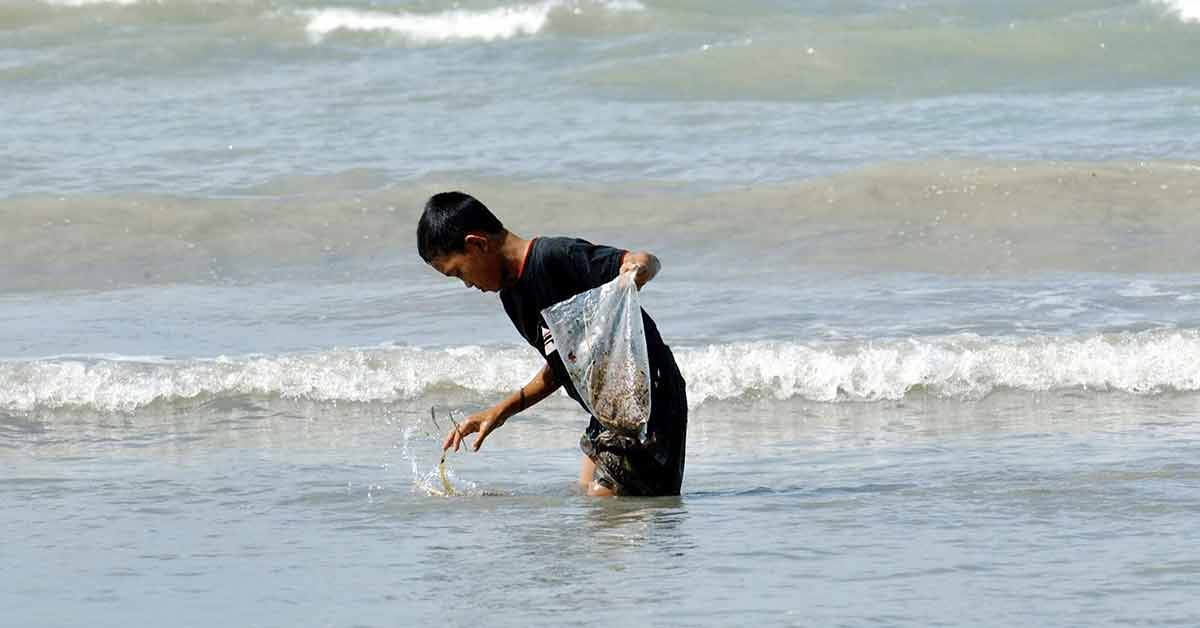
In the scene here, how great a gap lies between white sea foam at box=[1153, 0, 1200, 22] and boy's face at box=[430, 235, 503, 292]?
536 inches

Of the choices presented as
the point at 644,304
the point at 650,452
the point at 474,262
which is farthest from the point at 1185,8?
the point at 474,262

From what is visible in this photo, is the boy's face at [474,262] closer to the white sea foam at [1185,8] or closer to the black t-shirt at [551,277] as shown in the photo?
the black t-shirt at [551,277]

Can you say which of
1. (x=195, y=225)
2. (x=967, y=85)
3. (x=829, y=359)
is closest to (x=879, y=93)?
(x=967, y=85)

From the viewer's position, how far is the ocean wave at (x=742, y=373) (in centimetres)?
669

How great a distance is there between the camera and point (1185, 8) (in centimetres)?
1686

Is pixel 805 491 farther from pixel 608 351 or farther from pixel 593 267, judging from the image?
pixel 593 267

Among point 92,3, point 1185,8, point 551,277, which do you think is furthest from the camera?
point 92,3

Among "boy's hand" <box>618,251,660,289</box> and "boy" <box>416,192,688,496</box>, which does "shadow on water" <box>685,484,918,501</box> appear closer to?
"boy" <box>416,192,688,496</box>

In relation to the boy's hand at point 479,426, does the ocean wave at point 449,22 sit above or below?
above

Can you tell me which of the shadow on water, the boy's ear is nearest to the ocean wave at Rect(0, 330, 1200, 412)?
the shadow on water

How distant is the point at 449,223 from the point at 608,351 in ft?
1.83

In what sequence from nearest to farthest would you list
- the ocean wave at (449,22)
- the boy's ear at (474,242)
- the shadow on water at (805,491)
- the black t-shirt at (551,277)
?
the boy's ear at (474,242), the black t-shirt at (551,277), the shadow on water at (805,491), the ocean wave at (449,22)

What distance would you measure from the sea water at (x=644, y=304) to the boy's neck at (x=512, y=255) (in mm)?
685

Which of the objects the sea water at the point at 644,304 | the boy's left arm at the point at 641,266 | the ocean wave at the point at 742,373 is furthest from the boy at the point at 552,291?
the ocean wave at the point at 742,373
